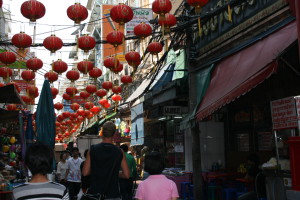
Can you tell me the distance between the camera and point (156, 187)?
4.61 metres

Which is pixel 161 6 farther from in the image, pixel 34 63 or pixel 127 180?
pixel 34 63

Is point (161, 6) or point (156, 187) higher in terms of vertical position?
point (161, 6)

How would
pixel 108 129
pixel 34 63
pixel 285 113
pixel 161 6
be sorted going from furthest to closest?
pixel 34 63 → pixel 161 6 → pixel 285 113 → pixel 108 129

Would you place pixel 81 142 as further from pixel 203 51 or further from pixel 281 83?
pixel 281 83

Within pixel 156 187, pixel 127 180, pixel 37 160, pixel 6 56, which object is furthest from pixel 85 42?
pixel 37 160

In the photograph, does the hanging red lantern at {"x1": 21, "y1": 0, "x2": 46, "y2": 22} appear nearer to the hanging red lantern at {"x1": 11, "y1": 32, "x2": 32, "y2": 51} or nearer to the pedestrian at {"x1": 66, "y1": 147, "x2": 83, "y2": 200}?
the hanging red lantern at {"x1": 11, "y1": 32, "x2": 32, "y2": 51}

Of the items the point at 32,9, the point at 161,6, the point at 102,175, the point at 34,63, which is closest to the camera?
the point at 102,175

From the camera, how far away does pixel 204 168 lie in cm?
1381

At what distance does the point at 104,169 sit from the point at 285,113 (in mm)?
3821

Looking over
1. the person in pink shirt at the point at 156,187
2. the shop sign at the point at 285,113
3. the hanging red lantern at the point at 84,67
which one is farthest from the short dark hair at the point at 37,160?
the hanging red lantern at the point at 84,67

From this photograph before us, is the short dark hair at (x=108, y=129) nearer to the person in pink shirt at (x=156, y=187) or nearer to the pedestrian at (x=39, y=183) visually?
the person in pink shirt at (x=156, y=187)

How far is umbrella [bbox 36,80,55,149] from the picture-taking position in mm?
10477

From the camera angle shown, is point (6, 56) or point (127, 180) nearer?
point (127, 180)

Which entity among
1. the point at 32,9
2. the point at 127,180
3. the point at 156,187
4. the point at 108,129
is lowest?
the point at 127,180
